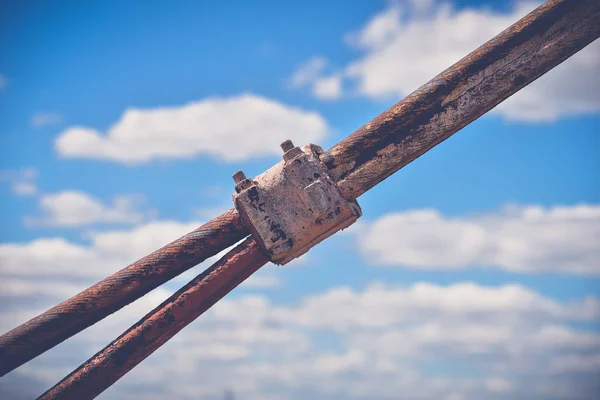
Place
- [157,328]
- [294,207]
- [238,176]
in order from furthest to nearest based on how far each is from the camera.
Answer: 1. [157,328]
2. [238,176]
3. [294,207]

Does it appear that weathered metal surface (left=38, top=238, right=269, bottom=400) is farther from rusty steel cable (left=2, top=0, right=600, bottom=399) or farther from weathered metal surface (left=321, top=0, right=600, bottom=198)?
weathered metal surface (left=321, top=0, right=600, bottom=198)

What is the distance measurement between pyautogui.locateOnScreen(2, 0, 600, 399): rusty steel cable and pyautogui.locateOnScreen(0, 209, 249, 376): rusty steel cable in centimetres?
16

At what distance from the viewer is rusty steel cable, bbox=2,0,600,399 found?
5.20m

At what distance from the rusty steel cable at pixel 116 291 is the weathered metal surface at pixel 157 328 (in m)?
0.13

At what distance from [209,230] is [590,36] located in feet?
8.85

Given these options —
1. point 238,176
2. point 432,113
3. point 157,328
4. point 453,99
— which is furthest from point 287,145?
point 157,328

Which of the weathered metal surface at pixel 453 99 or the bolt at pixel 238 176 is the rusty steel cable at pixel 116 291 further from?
the weathered metal surface at pixel 453 99

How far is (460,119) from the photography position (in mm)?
5281

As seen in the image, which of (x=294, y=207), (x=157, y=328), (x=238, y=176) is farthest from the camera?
(x=157, y=328)

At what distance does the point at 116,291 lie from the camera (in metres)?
5.45

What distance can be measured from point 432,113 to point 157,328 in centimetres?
225

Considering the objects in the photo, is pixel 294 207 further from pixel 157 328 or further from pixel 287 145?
pixel 157 328

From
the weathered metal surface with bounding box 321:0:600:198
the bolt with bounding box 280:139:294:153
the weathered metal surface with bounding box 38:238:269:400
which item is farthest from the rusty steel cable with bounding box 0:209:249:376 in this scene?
the weathered metal surface with bounding box 321:0:600:198

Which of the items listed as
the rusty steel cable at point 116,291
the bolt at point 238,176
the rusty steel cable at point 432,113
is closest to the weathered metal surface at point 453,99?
the rusty steel cable at point 432,113
